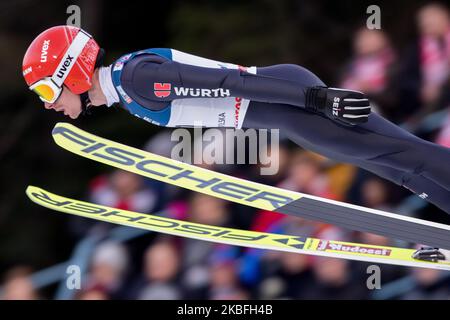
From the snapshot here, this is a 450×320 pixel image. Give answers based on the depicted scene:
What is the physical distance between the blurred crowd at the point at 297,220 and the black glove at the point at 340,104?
1.50 m

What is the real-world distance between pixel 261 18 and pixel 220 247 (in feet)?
8.93

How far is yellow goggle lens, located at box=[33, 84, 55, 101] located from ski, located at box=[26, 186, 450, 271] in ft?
3.33

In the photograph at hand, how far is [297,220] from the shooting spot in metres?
6.23

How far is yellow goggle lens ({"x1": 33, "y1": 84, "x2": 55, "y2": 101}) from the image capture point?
4.86 m

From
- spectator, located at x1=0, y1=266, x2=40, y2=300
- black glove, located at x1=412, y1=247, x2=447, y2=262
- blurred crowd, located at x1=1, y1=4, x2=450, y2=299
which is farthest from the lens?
spectator, located at x1=0, y1=266, x2=40, y2=300

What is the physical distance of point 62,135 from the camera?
5.34 meters

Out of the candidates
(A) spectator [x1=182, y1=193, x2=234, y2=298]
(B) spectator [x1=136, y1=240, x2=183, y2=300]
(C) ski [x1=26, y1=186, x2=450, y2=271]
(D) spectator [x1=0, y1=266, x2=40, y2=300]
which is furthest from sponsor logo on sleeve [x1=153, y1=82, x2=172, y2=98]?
(D) spectator [x1=0, y1=266, x2=40, y2=300]

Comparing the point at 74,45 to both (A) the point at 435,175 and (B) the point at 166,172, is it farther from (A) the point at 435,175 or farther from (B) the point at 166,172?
(A) the point at 435,175

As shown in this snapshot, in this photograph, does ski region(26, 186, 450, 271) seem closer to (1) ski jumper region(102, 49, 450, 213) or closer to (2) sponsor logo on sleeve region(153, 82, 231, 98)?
(1) ski jumper region(102, 49, 450, 213)

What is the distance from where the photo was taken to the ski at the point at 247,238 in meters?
5.35

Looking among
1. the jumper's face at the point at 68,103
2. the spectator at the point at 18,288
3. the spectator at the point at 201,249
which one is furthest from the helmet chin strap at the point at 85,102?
the spectator at the point at 18,288

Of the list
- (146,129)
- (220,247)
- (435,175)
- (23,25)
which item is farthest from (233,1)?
(435,175)

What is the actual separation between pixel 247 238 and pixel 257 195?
1.74ft
